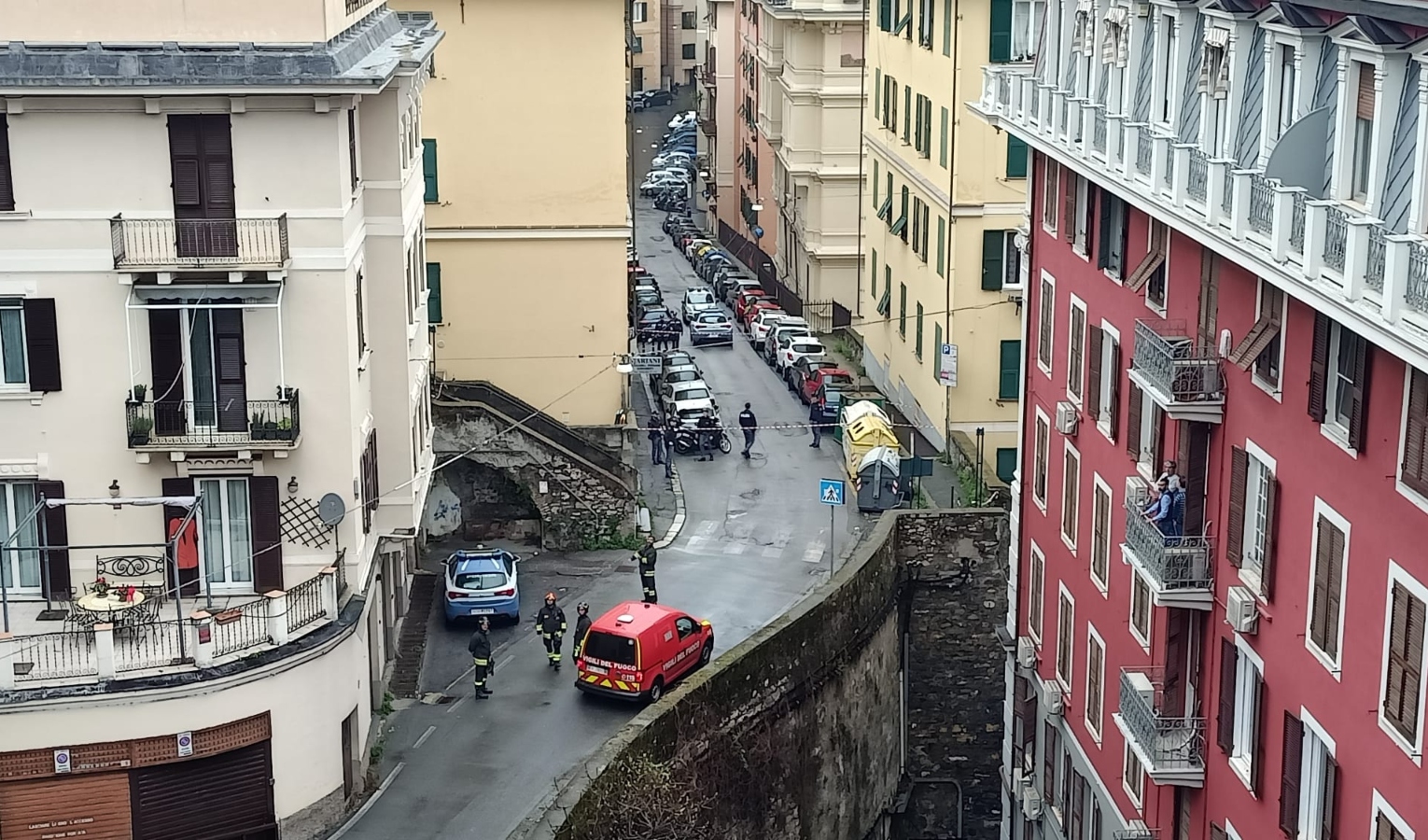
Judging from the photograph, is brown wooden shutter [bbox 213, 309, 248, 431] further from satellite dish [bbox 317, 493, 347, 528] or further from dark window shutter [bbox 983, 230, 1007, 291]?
dark window shutter [bbox 983, 230, 1007, 291]

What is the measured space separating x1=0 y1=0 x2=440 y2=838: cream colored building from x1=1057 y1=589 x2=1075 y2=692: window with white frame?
12.3 metres

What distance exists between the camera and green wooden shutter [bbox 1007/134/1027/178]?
50206mm

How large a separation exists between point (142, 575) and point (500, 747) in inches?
284

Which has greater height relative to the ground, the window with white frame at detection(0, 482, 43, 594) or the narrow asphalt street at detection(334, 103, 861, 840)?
the window with white frame at detection(0, 482, 43, 594)

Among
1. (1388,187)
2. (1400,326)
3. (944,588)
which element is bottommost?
(944,588)

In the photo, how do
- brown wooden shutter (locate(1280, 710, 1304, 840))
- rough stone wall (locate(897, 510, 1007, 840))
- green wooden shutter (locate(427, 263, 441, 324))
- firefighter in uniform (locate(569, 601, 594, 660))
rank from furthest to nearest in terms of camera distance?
green wooden shutter (locate(427, 263, 441, 324)) → rough stone wall (locate(897, 510, 1007, 840)) → firefighter in uniform (locate(569, 601, 594, 660)) → brown wooden shutter (locate(1280, 710, 1304, 840))

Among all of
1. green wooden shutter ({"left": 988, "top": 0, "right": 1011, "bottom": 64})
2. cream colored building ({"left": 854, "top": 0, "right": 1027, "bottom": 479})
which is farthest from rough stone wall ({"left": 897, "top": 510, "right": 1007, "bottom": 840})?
green wooden shutter ({"left": 988, "top": 0, "right": 1011, "bottom": 64})

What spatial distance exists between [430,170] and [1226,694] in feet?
95.3

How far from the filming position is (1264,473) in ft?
79.9

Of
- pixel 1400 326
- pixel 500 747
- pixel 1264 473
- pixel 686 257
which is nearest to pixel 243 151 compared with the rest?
pixel 500 747

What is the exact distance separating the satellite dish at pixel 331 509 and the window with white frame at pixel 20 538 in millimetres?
4784

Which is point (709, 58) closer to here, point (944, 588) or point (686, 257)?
point (686, 257)

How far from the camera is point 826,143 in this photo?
237 ft

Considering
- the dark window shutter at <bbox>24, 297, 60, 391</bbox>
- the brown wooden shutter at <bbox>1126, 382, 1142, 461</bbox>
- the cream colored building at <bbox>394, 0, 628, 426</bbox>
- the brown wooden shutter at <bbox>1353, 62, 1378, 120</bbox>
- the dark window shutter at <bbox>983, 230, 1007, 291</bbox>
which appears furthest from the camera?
the dark window shutter at <bbox>983, 230, 1007, 291</bbox>
